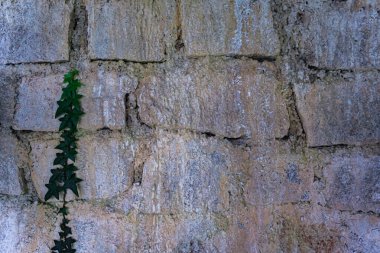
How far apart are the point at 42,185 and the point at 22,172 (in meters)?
0.07

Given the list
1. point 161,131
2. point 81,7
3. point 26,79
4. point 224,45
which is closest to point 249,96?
point 224,45

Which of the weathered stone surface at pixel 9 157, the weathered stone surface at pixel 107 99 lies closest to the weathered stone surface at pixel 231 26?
the weathered stone surface at pixel 107 99

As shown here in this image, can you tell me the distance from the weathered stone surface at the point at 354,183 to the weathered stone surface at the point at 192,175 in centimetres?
25

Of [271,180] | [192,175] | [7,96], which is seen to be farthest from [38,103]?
[271,180]

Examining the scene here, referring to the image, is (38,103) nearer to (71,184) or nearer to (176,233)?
(71,184)

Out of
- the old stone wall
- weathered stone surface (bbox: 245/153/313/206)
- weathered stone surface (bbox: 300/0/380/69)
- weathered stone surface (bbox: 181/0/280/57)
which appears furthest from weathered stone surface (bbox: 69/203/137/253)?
weathered stone surface (bbox: 300/0/380/69)

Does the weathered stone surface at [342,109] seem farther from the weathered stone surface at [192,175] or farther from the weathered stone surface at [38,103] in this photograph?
the weathered stone surface at [38,103]

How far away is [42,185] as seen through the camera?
4.48 feet

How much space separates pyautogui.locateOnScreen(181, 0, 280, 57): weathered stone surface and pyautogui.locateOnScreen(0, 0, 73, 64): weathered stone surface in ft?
1.14

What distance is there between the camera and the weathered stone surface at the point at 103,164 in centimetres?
133

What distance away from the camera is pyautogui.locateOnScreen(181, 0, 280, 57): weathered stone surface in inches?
50.9

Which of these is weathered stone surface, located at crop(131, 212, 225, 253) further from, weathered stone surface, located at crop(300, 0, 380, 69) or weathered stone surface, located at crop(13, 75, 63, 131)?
weathered stone surface, located at crop(300, 0, 380, 69)

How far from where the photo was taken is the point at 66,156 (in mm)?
1328

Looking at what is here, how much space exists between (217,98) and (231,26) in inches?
7.9
